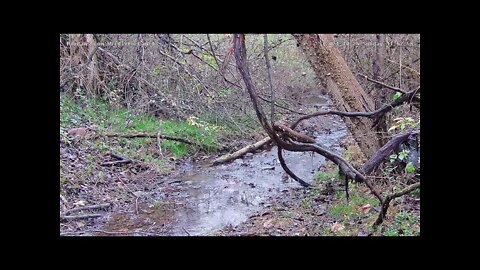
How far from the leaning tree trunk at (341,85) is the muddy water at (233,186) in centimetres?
66

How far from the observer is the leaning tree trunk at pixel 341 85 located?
3.42 metres

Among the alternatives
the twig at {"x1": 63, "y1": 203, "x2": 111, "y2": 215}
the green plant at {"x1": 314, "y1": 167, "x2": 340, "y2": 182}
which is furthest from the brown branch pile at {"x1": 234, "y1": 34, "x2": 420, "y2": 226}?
the twig at {"x1": 63, "y1": 203, "x2": 111, "y2": 215}

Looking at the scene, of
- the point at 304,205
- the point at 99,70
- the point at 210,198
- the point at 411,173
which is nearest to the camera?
the point at 411,173

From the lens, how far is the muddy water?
3.30 meters

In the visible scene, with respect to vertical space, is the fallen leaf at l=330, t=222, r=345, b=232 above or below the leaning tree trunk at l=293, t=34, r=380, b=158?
below

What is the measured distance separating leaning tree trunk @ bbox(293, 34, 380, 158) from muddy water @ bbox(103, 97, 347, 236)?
661 mm

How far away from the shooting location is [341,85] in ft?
11.3

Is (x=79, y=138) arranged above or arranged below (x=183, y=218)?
above

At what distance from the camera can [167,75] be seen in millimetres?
4637

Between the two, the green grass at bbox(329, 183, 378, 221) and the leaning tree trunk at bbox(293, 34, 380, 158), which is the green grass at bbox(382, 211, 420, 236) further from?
the leaning tree trunk at bbox(293, 34, 380, 158)

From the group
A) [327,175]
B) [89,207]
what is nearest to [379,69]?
[327,175]
